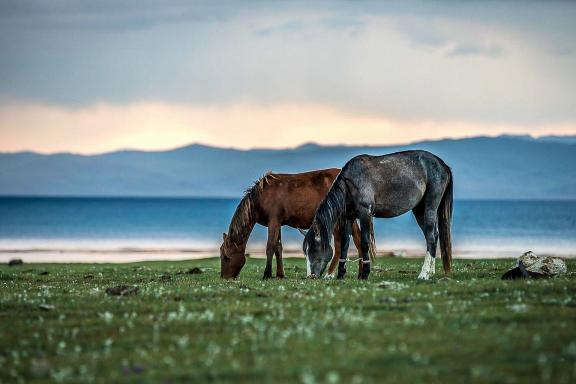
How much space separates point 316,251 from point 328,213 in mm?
1244

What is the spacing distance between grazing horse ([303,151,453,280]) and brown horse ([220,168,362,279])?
2.69m

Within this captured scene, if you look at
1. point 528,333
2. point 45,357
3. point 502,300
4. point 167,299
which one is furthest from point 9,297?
point 528,333

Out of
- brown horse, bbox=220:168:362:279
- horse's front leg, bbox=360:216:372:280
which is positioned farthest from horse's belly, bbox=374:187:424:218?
brown horse, bbox=220:168:362:279

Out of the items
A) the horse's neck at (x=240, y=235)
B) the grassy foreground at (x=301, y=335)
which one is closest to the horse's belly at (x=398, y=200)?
the horse's neck at (x=240, y=235)

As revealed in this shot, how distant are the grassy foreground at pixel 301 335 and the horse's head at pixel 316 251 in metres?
4.69

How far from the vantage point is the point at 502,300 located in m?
19.6

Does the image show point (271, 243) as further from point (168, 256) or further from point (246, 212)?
point (168, 256)

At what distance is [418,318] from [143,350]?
17.1 ft

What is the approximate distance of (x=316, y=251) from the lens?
28.0m

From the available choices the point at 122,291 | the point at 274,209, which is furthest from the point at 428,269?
the point at 122,291

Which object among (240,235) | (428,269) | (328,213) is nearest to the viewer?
(428,269)

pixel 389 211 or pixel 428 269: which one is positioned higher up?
pixel 389 211

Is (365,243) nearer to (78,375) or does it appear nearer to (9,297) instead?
(9,297)

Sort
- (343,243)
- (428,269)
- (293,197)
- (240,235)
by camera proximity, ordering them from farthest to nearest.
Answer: (240,235) < (293,197) < (343,243) < (428,269)
